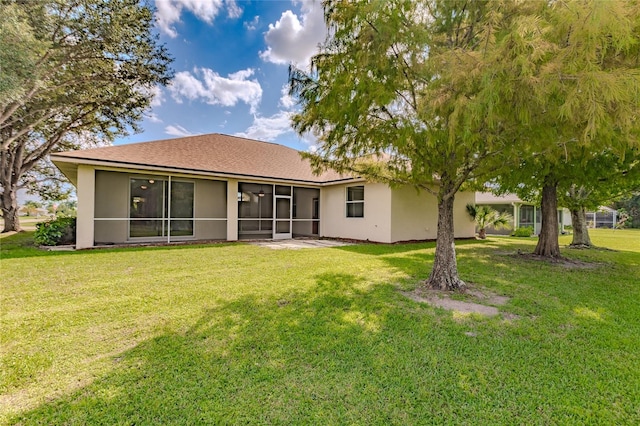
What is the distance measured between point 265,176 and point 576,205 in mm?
13308

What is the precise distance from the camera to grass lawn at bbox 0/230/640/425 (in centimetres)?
223

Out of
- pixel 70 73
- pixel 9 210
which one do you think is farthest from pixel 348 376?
pixel 9 210

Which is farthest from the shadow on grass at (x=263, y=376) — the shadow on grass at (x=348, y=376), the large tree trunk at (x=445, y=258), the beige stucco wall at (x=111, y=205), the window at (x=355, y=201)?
the beige stucco wall at (x=111, y=205)

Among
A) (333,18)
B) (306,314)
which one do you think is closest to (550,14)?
(333,18)

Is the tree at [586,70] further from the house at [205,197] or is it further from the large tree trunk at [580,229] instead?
the large tree trunk at [580,229]

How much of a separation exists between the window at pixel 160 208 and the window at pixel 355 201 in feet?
23.8

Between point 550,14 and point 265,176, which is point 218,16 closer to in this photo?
point 265,176

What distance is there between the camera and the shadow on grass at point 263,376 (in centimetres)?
217

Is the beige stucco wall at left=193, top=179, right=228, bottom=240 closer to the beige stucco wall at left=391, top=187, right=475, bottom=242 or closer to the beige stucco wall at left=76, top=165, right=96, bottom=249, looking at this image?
the beige stucco wall at left=76, top=165, right=96, bottom=249

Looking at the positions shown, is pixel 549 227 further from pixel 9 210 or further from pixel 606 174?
pixel 9 210

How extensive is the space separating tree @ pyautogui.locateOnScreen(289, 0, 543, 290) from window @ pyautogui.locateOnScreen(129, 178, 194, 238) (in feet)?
28.7

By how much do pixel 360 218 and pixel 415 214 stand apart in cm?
254

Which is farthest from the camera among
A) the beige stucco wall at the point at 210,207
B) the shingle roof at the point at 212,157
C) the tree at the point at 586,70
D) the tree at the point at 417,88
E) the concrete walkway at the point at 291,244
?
the beige stucco wall at the point at 210,207

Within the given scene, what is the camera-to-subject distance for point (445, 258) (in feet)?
18.8
